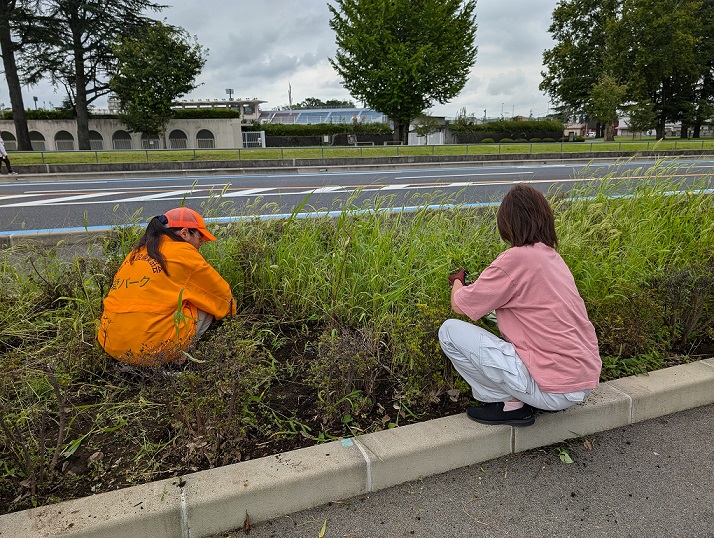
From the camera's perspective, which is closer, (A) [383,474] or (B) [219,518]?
(B) [219,518]

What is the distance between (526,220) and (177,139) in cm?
3679

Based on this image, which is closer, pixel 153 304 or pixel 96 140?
pixel 153 304

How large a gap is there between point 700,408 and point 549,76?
163ft

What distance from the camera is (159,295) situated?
2797mm

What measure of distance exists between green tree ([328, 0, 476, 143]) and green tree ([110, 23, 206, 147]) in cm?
951

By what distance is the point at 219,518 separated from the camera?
1973mm

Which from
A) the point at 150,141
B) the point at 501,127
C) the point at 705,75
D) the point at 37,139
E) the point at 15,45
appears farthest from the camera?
the point at 705,75

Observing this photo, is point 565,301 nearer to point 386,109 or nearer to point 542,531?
point 542,531

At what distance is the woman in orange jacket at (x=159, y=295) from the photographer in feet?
8.98

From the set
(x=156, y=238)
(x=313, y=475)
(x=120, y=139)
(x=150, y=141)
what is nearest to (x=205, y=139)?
(x=150, y=141)

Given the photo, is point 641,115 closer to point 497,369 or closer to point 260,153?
point 260,153

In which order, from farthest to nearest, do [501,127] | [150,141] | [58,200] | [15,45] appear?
[501,127], [150,141], [15,45], [58,200]

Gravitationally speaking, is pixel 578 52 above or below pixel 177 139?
above

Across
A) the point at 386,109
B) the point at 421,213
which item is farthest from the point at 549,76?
the point at 421,213
